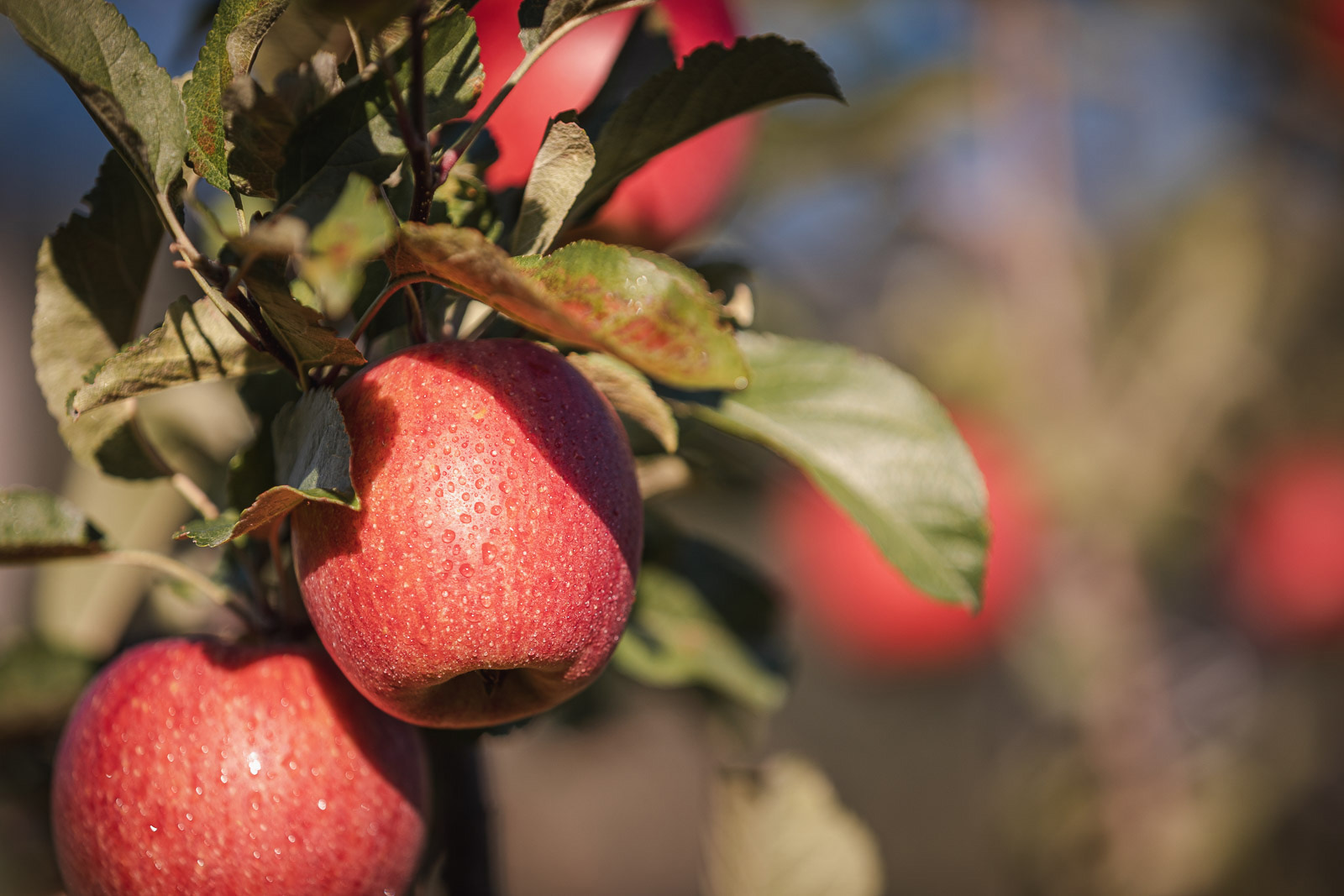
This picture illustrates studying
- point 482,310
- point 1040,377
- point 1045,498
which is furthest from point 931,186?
point 482,310

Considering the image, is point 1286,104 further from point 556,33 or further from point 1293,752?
point 556,33

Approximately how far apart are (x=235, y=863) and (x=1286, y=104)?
2.88m

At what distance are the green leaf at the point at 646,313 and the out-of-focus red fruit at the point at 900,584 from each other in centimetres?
153

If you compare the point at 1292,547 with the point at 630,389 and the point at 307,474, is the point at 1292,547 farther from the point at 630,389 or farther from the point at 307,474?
the point at 307,474

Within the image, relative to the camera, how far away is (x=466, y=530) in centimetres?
41

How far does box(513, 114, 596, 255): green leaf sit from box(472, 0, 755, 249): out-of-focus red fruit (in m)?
0.19

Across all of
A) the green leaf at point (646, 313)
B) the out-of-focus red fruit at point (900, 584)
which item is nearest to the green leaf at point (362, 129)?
the green leaf at point (646, 313)

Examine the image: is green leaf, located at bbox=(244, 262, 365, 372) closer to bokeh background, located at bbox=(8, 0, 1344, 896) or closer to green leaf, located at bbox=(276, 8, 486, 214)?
green leaf, located at bbox=(276, 8, 486, 214)

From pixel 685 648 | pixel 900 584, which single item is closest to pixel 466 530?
pixel 685 648

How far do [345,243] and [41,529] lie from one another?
322 millimetres

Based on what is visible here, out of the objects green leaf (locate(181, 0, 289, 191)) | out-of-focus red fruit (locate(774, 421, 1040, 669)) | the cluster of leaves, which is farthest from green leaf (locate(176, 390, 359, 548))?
out-of-focus red fruit (locate(774, 421, 1040, 669))

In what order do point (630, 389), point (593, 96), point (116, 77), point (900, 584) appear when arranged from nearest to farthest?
1. point (116, 77)
2. point (630, 389)
3. point (593, 96)
4. point (900, 584)

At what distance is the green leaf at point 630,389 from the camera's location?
519 millimetres

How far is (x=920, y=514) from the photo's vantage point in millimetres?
583
